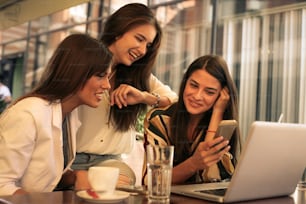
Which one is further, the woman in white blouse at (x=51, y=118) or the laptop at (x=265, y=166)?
the woman in white blouse at (x=51, y=118)

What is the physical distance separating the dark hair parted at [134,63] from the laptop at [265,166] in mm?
659

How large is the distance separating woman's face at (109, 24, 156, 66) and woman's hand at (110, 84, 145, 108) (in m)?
0.12

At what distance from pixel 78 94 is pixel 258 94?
124 cm

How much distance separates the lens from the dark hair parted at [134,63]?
61.9 inches

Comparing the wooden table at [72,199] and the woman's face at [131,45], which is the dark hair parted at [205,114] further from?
the wooden table at [72,199]

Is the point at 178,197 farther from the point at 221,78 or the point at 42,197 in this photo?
the point at 221,78

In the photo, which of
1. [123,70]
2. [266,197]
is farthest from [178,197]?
[123,70]

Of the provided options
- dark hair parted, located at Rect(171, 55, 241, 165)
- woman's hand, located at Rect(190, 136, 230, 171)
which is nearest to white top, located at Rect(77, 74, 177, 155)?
dark hair parted, located at Rect(171, 55, 241, 165)

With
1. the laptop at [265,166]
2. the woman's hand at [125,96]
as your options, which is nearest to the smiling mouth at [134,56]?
the woman's hand at [125,96]

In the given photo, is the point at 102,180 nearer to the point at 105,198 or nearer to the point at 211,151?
the point at 105,198

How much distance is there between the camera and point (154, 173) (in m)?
0.84

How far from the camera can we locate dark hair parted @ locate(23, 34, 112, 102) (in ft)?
4.05

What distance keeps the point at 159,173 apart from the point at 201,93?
742 mm

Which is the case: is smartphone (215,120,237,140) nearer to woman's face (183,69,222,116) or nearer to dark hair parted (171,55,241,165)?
dark hair parted (171,55,241,165)
